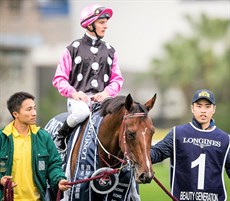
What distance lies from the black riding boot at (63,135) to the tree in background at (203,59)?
4223 cm

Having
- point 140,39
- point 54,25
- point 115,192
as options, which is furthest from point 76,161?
point 54,25

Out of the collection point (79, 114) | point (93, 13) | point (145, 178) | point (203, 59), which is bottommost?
point (145, 178)

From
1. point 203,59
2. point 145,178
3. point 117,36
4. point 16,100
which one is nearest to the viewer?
point 145,178

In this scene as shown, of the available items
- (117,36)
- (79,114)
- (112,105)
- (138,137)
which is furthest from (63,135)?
(117,36)

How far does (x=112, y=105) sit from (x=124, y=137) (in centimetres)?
55

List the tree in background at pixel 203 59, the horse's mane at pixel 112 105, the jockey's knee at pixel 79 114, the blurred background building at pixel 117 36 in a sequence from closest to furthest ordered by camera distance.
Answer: the horse's mane at pixel 112 105, the jockey's knee at pixel 79 114, the tree in background at pixel 203 59, the blurred background building at pixel 117 36

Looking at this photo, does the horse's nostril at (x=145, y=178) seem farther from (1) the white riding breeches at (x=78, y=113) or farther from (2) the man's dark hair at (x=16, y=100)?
(1) the white riding breeches at (x=78, y=113)

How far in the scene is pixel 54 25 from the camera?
76250 mm

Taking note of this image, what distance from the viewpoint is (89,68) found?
348 inches

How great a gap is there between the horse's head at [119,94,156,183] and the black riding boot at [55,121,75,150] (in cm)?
104

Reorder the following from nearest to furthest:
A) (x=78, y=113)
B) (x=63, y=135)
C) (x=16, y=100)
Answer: (x=16, y=100), (x=78, y=113), (x=63, y=135)

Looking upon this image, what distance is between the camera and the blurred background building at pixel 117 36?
2493 inches

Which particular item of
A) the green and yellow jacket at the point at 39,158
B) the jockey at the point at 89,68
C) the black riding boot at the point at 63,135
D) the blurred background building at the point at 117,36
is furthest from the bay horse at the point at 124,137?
the blurred background building at the point at 117,36

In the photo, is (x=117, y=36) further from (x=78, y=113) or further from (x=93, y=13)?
(x=78, y=113)
